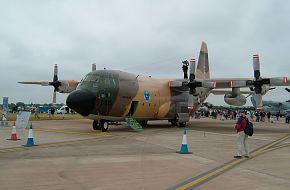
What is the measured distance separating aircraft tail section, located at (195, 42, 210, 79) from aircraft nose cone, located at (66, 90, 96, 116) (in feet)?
51.6

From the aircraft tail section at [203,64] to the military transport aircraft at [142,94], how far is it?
110 mm

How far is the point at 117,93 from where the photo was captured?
2167 cm

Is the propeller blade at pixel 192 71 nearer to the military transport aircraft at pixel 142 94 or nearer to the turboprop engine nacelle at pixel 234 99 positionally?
the military transport aircraft at pixel 142 94

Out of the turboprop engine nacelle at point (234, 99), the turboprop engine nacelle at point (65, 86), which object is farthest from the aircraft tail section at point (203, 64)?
the turboprop engine nacelle at point (65, 86)

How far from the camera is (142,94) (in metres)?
24.2

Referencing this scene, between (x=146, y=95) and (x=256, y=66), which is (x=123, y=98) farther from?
(x=256, y=66)

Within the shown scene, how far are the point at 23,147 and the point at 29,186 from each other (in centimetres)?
648

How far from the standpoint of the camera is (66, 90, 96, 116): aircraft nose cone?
63.2 ft

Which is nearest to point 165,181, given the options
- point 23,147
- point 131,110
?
point 23,147

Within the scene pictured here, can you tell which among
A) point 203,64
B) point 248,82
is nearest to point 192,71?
point 248,82

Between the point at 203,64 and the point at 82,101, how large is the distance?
1790 centimetres

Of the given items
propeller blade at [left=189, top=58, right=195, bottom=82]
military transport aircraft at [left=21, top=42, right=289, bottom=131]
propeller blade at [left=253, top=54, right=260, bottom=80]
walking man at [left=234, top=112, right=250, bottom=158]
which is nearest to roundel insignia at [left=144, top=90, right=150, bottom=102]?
military transport aircraft at [left=21, top=42, right=289, bottom=131]

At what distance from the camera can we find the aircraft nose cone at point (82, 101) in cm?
1925

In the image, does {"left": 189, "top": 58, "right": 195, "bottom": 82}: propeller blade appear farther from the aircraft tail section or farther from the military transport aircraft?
the aircraft tail section
